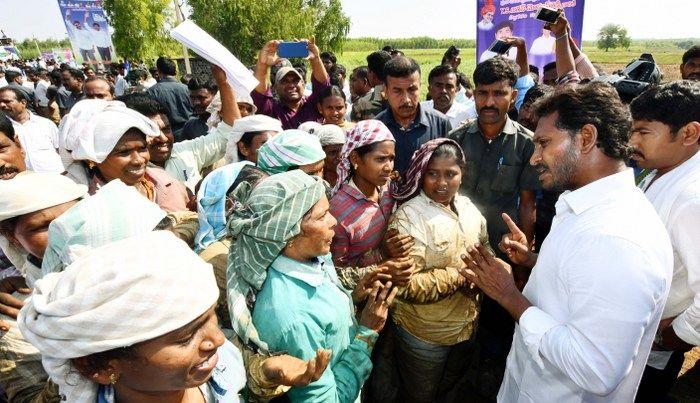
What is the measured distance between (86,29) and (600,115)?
18.3 metres

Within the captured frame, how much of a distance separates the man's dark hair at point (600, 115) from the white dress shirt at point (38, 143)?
570 cm

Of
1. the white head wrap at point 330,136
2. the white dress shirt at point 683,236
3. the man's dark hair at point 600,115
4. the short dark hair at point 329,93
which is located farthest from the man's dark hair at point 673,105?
the short dark hair at point 329,93

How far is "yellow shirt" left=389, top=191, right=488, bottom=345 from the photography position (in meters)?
2.41

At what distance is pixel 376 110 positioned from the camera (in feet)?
18.1

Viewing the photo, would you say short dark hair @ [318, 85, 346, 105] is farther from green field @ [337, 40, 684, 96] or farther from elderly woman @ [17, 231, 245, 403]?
green field @ [337, 40, 684, 96]

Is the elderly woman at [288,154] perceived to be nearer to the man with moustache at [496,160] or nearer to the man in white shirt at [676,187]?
the man with moustache at [496,160]

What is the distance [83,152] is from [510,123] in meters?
3.11

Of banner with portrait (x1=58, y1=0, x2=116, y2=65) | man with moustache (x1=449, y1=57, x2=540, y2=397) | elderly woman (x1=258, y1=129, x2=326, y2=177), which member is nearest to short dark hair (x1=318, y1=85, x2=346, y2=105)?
man with moustache (x1=449, y1=57, x2=540, y2=397)

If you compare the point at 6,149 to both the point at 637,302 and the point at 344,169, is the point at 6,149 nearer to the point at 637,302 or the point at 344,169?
the point at 344,169

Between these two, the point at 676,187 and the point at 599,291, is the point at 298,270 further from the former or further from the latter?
the point at 676,187

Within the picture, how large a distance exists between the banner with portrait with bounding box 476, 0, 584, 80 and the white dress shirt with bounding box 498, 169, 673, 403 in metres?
5.41

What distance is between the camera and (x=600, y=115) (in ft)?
5.62

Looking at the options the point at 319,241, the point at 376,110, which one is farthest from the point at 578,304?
the point at 376,110

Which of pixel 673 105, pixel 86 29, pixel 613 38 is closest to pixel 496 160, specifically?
pixel 673 105
